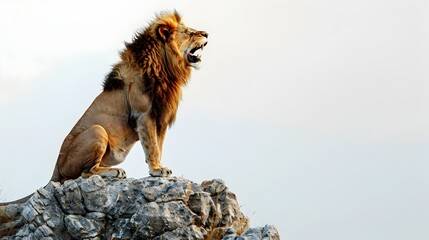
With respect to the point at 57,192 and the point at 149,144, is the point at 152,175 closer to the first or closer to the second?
the point at 149,144

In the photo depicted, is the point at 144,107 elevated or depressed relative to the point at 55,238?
elevated

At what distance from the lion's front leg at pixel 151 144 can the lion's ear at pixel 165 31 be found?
54.3 inches

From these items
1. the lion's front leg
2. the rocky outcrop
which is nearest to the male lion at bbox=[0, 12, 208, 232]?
the lion's front leg

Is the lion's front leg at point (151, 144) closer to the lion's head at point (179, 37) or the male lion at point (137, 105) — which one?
the male lion at point (137, 105)

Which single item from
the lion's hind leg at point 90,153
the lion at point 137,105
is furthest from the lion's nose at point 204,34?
the lion's hind leg at point 90,153

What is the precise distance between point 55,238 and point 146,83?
2.67m

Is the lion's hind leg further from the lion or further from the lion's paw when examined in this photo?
the lion's paw

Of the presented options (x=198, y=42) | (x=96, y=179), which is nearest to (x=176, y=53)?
(x=198, y=42)

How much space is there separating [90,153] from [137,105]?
3.12 ft

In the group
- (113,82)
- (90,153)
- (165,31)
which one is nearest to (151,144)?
(90,153)

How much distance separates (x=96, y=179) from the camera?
519 inches

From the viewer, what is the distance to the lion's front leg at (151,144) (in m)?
13.7

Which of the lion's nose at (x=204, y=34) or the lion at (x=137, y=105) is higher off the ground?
the lion's nose at (x=204, y=34)

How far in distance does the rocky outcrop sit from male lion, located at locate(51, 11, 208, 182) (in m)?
0.51
